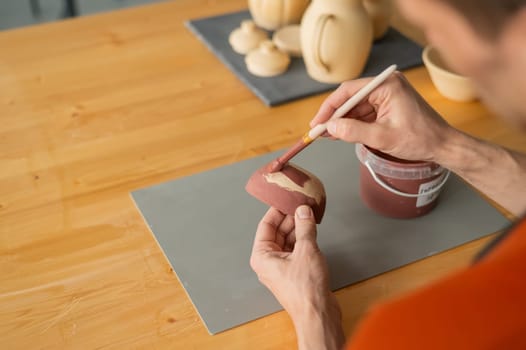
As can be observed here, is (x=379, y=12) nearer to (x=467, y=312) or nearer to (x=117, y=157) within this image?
(x=117, y=157)

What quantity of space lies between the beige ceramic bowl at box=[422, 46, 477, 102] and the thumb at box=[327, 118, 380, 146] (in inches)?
14.7

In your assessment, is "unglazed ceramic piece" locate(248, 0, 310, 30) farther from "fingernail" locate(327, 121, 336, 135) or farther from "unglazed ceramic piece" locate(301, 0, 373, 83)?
"fingernail" locate(327, 121, 336, 135)

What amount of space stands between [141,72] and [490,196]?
0.74 m

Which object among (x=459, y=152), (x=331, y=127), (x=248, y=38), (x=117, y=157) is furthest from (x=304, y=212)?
(x=248, y=38)

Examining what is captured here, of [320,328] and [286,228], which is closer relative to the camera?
[320,328]

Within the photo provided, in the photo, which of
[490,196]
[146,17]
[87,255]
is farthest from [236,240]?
[146,17]

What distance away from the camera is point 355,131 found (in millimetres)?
926

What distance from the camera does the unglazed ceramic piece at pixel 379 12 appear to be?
1.39m

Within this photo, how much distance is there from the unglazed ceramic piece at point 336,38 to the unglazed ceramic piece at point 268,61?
6 cm

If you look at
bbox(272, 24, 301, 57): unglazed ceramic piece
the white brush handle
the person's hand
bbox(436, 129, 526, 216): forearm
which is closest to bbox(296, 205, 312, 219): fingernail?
the person's hand

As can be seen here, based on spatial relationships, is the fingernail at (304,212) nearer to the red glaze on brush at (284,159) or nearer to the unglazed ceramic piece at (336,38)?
the red glaze on brush at (284,159)

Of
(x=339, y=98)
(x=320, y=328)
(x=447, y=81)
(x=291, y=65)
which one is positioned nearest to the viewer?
(x=320, y=328)

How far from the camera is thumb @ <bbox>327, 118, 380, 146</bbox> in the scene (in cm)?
92

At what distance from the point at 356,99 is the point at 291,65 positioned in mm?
454
